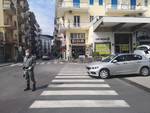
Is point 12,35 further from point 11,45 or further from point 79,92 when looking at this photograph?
point 79,92

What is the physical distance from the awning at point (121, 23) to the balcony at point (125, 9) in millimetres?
6463

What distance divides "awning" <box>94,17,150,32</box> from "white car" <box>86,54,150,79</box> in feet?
78.3

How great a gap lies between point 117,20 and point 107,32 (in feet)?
23.2

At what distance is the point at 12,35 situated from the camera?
6800 cm

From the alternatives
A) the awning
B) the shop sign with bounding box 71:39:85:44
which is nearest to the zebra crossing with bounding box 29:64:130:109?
the awning

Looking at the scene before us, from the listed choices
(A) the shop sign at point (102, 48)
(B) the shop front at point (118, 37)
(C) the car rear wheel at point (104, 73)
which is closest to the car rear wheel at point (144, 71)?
(C) the car rear wheel at point (104, 73)

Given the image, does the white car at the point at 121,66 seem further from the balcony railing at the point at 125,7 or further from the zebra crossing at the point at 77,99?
the balcony railing at the point at 125,7

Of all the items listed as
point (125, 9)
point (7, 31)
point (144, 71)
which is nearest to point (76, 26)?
point (125, 9)

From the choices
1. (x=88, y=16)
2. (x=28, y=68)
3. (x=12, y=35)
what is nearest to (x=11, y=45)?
(x=12, y=35)

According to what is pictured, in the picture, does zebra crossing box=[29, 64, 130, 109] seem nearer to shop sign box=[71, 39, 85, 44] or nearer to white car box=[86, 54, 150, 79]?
white car box=[86, 54, 150, 79]

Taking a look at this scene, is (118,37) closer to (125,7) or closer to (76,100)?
(125,7)

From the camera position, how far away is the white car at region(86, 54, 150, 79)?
1861 centimetres

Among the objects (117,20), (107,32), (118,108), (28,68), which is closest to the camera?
(118,108)

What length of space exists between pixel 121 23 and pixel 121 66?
26.8m
